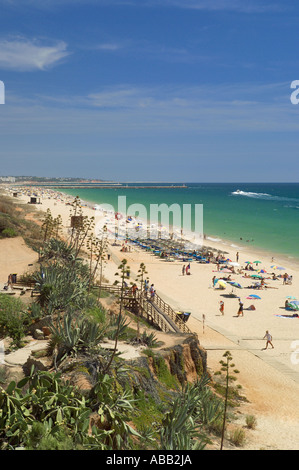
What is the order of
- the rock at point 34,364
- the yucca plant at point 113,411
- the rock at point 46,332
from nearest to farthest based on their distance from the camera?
the yucca plant at point 113,411 → the rock at point 34,364 → the rock at point 46,332

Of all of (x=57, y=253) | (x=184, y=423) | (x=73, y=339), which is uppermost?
(x=57, y=253)

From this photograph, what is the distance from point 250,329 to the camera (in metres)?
19.1

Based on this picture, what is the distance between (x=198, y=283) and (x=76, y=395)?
72.0 ft

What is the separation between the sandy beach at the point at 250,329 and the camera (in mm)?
11315

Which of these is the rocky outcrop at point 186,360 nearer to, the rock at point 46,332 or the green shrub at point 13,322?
the rock at point 46,332

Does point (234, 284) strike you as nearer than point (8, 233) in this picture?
No

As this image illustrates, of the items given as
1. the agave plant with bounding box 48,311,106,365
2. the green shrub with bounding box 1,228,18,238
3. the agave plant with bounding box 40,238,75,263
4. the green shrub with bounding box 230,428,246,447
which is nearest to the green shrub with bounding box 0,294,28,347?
the agave plant with bounding box 48,311,106,365

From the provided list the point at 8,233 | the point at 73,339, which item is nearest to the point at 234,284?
the point at 8,233

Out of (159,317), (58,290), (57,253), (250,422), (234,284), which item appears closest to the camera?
(250,422)

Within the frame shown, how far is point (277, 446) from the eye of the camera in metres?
9.52

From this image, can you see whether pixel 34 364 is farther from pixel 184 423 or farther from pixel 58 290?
pixel 58 290

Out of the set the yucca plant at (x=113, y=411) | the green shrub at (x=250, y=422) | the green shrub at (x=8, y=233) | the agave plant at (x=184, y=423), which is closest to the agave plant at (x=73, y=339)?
the yucca plant at (x=113, y=411)

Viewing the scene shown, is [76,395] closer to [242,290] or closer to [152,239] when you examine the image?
[242,290]
